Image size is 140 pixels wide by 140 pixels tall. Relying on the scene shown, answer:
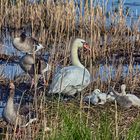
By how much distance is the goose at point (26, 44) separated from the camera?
12.3 metres

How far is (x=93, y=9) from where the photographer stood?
13.1 m

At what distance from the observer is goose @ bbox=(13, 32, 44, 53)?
12266mm

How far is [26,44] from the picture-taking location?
41.2ft

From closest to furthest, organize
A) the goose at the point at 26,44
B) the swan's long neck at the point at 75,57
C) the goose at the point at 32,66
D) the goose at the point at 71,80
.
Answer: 1. the goose at the point at 71,80
2. the swan's long neck at the point at 75,57
3. the goose at the point at 32,66
4. the goose at the point at 26,44

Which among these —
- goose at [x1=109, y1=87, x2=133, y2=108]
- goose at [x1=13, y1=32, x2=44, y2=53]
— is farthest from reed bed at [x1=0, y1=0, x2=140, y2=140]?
goose at [x1=13, y1=32, x2=44, y2=53]

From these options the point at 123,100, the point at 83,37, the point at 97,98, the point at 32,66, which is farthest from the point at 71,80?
the point at 83,37

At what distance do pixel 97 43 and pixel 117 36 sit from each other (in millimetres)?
1213

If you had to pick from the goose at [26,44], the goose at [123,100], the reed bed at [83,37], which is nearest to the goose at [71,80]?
the reed bed at [83,37]

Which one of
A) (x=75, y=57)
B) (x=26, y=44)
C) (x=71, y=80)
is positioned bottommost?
A: (x=26, y=44)

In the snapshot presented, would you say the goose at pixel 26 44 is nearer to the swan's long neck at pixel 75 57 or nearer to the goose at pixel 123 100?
the swan's long neck at pixel 75 57

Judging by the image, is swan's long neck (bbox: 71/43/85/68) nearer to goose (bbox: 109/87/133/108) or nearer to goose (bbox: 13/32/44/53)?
goose (bbox: 109/87/133/108)

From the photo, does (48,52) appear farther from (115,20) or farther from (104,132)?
(104,132)

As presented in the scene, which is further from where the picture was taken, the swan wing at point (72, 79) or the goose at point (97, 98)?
the swan wing at point (72, 79)

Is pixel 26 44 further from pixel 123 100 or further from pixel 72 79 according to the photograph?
pixel 123 100
